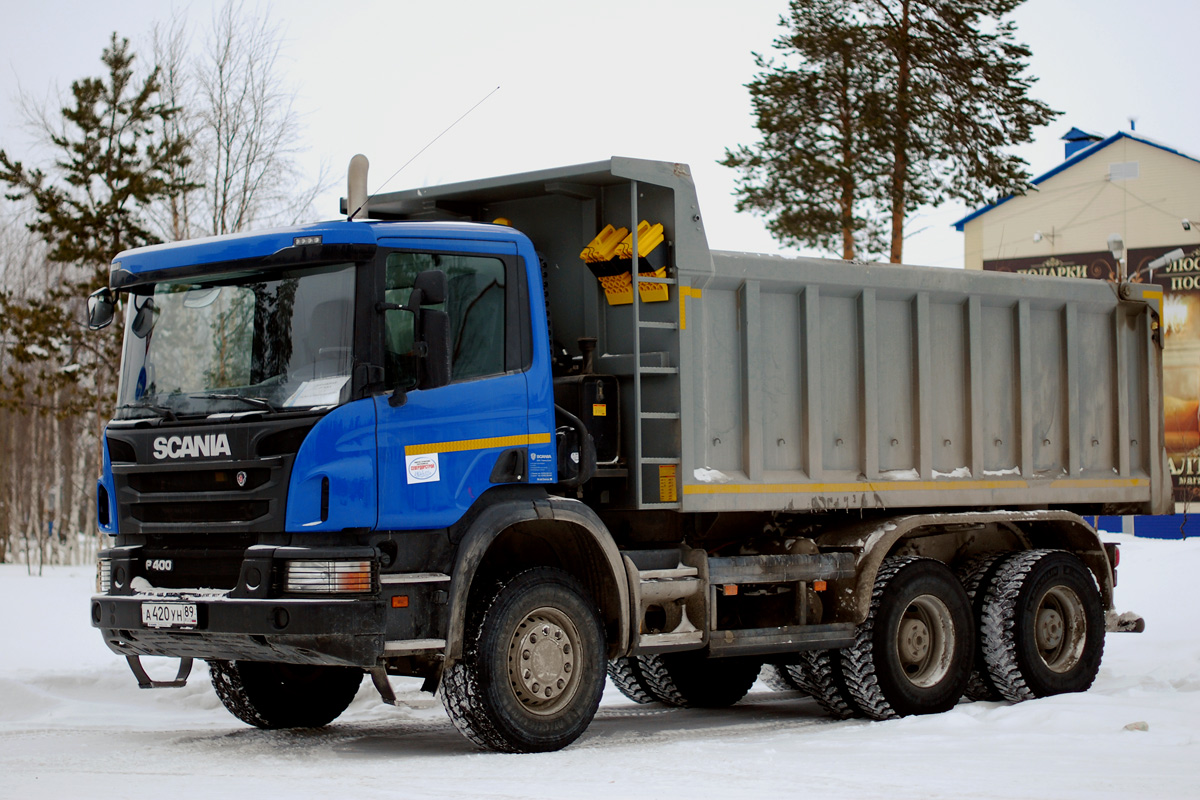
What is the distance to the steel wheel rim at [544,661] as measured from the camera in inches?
315

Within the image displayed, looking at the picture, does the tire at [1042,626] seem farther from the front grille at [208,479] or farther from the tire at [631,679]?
the front grille at [208,479]

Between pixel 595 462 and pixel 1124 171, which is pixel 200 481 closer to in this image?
pixel 595 462

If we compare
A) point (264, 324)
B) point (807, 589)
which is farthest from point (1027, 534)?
point (264, 324)

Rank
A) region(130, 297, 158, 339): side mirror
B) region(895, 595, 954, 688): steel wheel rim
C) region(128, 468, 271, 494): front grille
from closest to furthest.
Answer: region(128, 468, 271, 494): front grille
region(130, 297, 158, 339): side mirror
region(895, 595, 954, 688): steel wheel rim

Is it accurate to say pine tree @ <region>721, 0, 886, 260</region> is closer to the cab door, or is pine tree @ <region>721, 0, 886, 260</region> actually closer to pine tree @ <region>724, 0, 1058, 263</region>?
pine tree @ <region>724, 0, 1058, 263</region>

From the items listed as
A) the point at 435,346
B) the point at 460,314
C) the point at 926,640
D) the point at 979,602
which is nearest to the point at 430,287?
the point at 435,346

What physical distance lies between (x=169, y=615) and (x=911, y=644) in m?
5.13

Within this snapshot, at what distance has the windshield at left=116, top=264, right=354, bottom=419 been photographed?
24.6 ft

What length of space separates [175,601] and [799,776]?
3.35 m

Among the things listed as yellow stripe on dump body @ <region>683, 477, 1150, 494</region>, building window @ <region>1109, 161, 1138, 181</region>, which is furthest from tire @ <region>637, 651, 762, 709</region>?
building window @ <region>1109, 161, 1138, 181</region>

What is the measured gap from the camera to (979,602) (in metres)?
10.7

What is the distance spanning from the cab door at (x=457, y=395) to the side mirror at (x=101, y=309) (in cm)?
185

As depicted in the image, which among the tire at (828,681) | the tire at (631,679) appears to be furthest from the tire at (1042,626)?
the tire at (631,679)

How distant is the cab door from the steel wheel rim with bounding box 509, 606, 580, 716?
81cm
